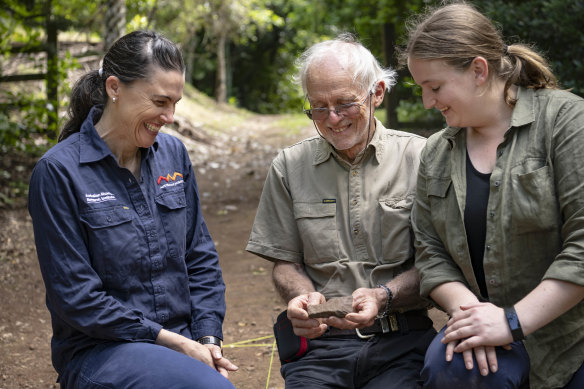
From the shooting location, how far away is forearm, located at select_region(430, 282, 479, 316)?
2689 mm

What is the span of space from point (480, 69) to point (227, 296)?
11.7 feet

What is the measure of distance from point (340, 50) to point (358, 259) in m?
0.93

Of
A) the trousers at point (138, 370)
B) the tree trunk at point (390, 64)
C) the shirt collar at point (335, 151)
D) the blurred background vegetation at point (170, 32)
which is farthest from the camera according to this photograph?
the tree trunk at point (390, 64)

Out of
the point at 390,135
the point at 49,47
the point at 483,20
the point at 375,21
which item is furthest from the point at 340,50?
the point at 375,21

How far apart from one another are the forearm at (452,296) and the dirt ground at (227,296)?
2.84 feet

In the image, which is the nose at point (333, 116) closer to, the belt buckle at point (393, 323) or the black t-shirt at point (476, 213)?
the black t-shirt at point (476, 213)

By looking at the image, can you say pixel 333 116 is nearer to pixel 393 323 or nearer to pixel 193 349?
pixel 393 323

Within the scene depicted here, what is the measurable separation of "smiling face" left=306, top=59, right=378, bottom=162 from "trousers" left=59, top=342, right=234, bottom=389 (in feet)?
3.79

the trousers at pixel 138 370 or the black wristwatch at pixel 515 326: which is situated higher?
the black wristwatch at pixel 515 326

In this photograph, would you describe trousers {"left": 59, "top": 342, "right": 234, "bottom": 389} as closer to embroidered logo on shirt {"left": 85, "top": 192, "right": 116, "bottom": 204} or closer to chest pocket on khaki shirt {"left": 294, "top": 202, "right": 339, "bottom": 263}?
embroidered logo on shirt {"left": 85, "top": 192, "right": 116, "bottom": 204}

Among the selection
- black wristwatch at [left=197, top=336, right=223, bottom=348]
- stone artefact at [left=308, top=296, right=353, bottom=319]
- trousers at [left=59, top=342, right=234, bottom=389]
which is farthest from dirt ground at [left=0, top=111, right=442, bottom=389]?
trousers at [left=59, top=342, right=234, bottom=389]

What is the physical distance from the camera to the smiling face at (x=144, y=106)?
2.99m

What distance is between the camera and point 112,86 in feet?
9.94

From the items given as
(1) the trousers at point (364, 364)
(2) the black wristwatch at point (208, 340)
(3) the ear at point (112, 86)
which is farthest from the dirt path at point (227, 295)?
(3) the ear at point (112, 86)
